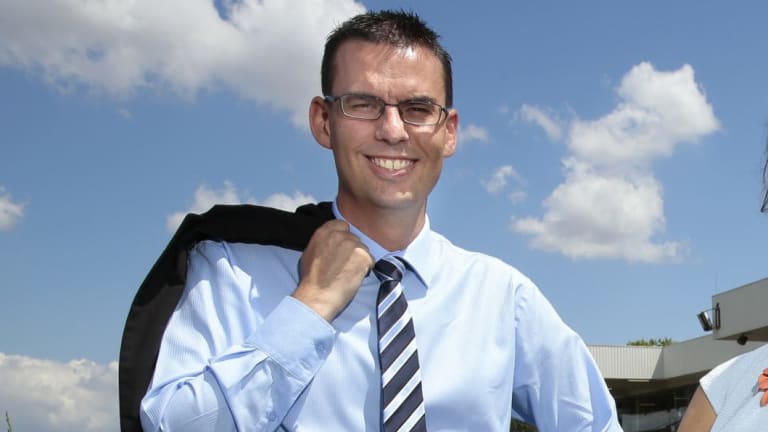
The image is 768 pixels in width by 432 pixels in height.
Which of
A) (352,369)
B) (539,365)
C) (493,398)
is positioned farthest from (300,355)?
(539,365)

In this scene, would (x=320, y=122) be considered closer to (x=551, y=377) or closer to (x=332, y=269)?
(x=332, y=269)

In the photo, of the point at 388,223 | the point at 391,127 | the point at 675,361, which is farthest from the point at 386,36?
the point at 675,361

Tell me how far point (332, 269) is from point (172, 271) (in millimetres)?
390

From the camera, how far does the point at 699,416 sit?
8.39ft

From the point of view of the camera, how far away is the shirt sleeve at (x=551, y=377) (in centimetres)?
268

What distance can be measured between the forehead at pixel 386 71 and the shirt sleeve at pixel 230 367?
609mm

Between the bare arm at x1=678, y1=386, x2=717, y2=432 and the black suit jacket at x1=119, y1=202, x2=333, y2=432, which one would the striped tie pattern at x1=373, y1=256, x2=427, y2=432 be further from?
the bare arm at x1=678, y1=386, x2=717, y2=432

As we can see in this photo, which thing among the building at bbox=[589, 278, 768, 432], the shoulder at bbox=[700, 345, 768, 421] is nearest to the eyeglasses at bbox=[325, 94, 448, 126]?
the shoulder at bbox=[700, 345, 768, 421]

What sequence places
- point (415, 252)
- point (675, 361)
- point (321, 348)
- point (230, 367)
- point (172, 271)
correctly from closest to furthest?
1. point (230, 367)
2. point (321, 348)
3. point (172, 271)
4. point (415, 252)
5. point (675, 361)

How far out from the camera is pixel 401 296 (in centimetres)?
250

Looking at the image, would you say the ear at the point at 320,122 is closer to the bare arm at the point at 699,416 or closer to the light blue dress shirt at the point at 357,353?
the light blue dress shirt at the point at 357,353

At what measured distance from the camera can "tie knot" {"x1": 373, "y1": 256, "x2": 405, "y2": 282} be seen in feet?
8.30

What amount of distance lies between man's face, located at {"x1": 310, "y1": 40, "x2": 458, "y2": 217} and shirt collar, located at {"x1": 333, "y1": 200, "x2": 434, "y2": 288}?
3.0 inches

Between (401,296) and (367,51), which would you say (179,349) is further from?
(367,51)
